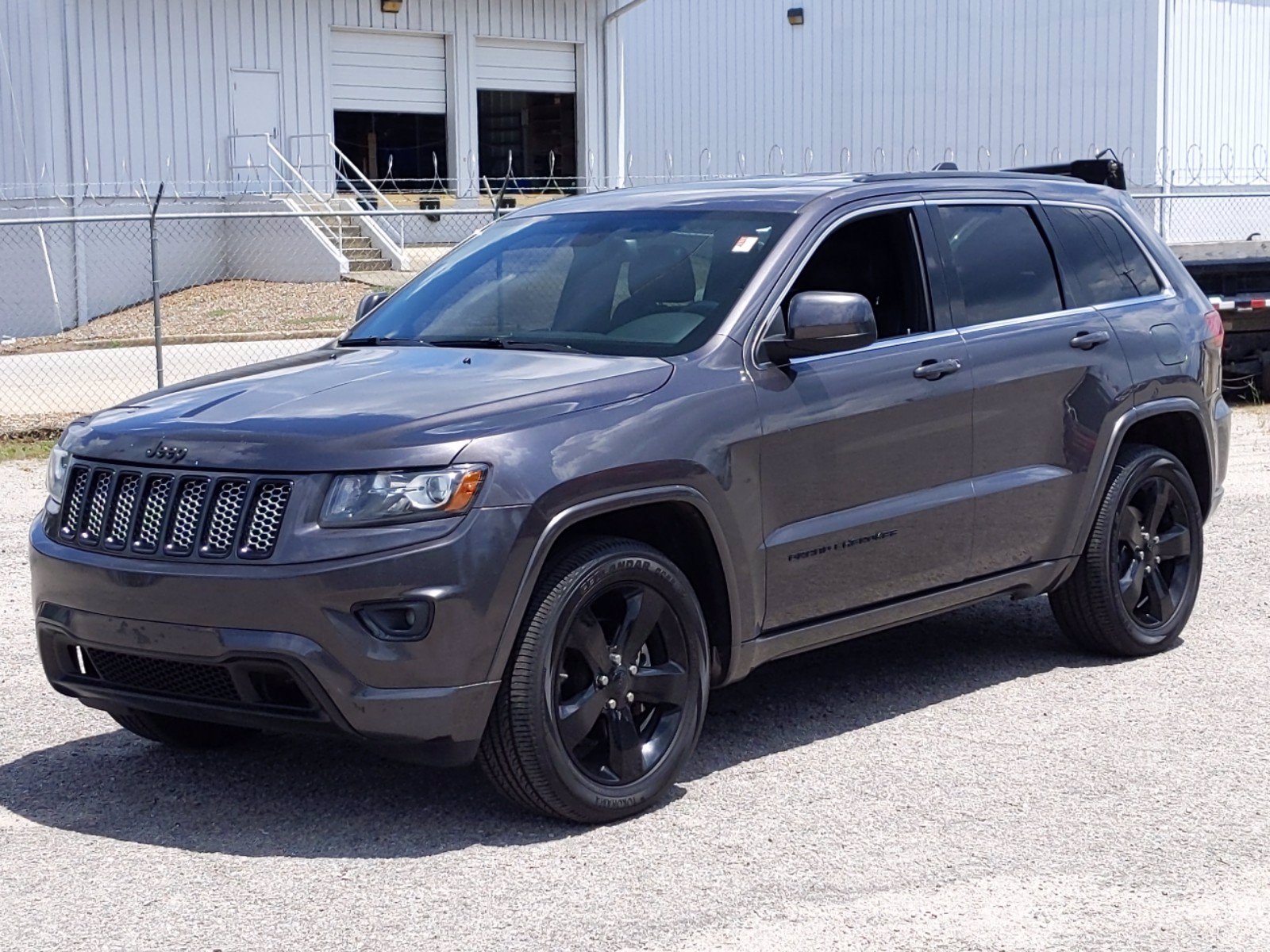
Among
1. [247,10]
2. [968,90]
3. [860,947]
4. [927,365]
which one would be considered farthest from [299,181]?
[860,947]

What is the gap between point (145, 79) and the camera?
27016mm

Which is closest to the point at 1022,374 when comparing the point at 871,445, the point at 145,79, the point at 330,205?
the point at 871,445

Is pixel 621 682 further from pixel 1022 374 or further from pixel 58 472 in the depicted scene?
pixel 1022 374

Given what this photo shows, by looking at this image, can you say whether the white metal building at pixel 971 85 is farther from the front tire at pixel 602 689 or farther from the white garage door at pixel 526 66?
the front tire at pixel 602 689

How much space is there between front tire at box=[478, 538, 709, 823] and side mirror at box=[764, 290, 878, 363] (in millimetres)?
823

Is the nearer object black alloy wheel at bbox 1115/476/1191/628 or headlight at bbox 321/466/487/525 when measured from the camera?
headlight at bbox 321/466/487/525

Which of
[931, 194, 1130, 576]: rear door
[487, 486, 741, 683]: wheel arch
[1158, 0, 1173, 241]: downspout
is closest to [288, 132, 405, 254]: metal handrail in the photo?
[1158, 0, 1173, 241]: downspout

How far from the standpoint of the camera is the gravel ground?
4332mm

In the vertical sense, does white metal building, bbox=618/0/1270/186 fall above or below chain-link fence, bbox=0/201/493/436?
above

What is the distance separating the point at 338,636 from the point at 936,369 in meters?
2.40

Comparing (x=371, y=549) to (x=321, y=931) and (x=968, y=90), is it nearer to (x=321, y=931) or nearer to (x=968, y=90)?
(x=321, y=931)

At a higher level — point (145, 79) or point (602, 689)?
point (145, 79)

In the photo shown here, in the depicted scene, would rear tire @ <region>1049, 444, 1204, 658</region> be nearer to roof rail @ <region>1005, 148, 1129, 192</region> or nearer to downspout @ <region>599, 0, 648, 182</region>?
roof rail @ <region>1005, 148, 1129, 192</region>

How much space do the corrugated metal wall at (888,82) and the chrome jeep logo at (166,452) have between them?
74.8ft
